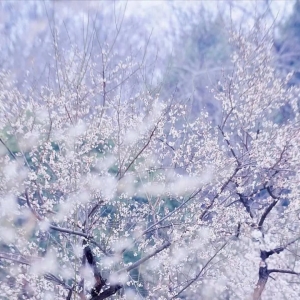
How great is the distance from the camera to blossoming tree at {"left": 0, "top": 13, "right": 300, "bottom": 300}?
165 inches

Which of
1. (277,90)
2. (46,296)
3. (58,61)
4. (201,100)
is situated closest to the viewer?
(58,61)

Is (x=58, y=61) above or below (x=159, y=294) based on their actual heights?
above

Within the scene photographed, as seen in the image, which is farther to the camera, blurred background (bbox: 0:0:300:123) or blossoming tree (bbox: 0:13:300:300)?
blurred background (bbox: 0:0:300:123)

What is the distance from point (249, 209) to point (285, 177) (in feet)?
1.95

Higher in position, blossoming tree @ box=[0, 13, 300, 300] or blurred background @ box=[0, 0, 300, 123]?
blurred background @ box=[0, 0, 300, 123]

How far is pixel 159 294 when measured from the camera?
5.75m

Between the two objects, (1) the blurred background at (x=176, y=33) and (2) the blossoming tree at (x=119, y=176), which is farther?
(1) the blurred background at (x=176, y=33)

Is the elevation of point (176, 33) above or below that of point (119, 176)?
above

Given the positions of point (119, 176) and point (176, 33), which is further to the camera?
point (176, 33)

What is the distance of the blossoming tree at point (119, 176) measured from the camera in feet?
13.7

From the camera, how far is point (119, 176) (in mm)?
4293

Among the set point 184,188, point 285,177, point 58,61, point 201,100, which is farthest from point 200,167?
point 201,100

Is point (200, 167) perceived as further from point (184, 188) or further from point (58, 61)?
point (58, 61)

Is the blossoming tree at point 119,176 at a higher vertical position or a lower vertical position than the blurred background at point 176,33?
lower
